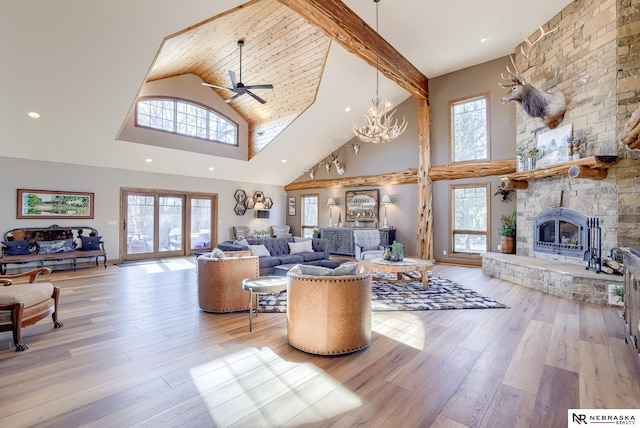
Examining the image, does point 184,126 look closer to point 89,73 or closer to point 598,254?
point 89,73

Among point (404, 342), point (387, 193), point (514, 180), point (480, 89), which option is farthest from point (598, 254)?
point (387, 193)

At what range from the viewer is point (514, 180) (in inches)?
249

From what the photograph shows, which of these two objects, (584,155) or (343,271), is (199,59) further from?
Answer: (584,155)

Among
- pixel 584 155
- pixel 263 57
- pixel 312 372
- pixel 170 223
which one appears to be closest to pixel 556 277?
pixel 584 155

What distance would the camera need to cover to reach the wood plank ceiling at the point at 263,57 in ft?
19.6

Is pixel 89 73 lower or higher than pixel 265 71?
lower

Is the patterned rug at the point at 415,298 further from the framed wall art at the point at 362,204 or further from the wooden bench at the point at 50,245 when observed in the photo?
the wooden bench at the point at 50,245

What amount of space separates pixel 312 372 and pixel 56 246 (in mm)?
7626

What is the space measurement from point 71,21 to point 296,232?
348 inches

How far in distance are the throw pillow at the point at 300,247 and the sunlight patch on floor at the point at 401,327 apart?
9.54 ft

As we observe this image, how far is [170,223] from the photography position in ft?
30.9

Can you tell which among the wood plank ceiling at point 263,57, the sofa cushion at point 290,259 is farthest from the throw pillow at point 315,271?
the wood plank ceiling at point 263,57

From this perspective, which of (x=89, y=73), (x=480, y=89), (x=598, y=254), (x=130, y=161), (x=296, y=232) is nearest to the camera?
(x=598, y=254)

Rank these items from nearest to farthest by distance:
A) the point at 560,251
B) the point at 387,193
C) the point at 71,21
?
the point at 71,21
the point at 560,251
the point at 387,193
